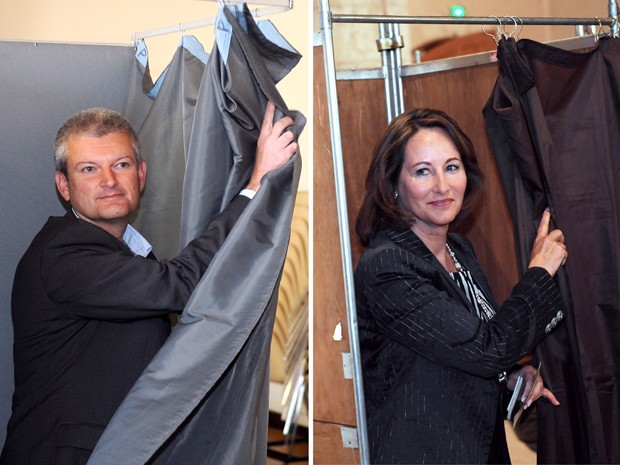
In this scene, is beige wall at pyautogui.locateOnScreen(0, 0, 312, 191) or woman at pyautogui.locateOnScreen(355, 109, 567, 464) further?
beige wall at pyautogui.locateOnScreen(0, 0, 312, 191)

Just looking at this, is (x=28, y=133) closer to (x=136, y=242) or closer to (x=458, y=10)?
(x=136, y=242)

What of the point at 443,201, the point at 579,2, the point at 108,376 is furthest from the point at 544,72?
the point at 579,2

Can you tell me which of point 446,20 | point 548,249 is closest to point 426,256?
point 548,249

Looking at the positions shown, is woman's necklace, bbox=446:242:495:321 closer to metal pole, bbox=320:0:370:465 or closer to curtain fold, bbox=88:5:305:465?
metal pole, bbox=320:0:370:465

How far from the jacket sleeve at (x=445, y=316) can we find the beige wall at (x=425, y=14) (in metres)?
2.26

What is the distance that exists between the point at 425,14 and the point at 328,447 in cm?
373

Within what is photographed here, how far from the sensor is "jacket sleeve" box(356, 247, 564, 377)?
1.88m

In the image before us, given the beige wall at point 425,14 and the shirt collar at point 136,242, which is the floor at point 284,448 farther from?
the shirt collar at point 136,242

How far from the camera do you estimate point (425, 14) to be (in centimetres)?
516

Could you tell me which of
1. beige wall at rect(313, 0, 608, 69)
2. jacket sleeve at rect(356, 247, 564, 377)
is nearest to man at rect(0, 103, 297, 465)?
jacket sleeve at rect(356, 247, 564, 377)

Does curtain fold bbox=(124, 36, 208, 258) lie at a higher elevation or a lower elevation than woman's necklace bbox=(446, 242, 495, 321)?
higher

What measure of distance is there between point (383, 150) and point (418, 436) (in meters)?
0.73

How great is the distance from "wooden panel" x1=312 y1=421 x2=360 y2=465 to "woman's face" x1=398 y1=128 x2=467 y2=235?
21.8 inches

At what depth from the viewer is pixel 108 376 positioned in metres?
1.99
